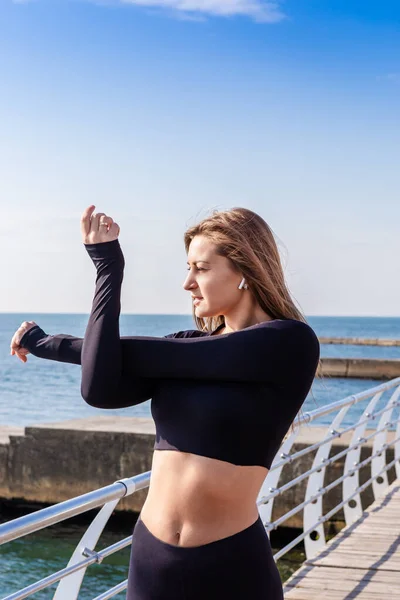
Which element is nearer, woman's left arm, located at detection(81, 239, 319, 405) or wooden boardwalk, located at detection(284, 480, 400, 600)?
woman's left arm, located at detection(81, 239, 319, 405)

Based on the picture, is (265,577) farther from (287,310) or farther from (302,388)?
(287,310)

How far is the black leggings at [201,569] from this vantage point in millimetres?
1725

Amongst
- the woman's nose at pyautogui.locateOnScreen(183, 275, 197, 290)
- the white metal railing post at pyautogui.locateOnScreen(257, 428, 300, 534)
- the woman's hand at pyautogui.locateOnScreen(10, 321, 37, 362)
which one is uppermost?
the woman's nose at pyautogui.locateOnScreen(183, 275, 197, 290)

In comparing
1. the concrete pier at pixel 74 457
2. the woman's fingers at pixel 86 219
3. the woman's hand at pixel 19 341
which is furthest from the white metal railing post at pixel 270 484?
the concrete pier at pixel 74 457

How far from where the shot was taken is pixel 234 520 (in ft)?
5.78

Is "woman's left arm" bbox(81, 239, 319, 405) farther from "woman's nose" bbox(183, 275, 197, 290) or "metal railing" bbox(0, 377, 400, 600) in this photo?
"metal railing" bbox(0, 377, 400, 600)

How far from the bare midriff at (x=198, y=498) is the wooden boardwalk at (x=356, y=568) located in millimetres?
2592

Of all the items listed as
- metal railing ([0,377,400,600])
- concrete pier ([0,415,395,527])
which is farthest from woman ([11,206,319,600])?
concrete pier ([0,415,395,527])

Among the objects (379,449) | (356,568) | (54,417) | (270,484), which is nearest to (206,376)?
(270,484)

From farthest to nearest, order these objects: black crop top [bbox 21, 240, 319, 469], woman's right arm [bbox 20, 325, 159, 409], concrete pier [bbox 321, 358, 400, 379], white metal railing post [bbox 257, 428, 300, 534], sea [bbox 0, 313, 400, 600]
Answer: concrete pier [bbox 321, 358, 400, 379] → sea [bbox 0, 313, 400, 600] → white metal railing post [bbox 257, 428, 300, 534] → woman's right arm [bbox 20, 325, 159, 409] → black crop top [bbox 21, 240, 319, 469]

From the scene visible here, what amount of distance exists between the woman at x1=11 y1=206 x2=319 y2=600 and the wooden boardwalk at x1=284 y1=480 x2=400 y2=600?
2569 millimetres

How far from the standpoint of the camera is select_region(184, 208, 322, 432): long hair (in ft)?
6.01

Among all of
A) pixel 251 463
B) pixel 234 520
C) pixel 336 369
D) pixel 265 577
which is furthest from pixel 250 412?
pixel 336 369

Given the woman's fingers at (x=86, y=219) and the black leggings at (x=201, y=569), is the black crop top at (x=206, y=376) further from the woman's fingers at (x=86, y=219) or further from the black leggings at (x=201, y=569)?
the black leggings at (x=201, y=569)
